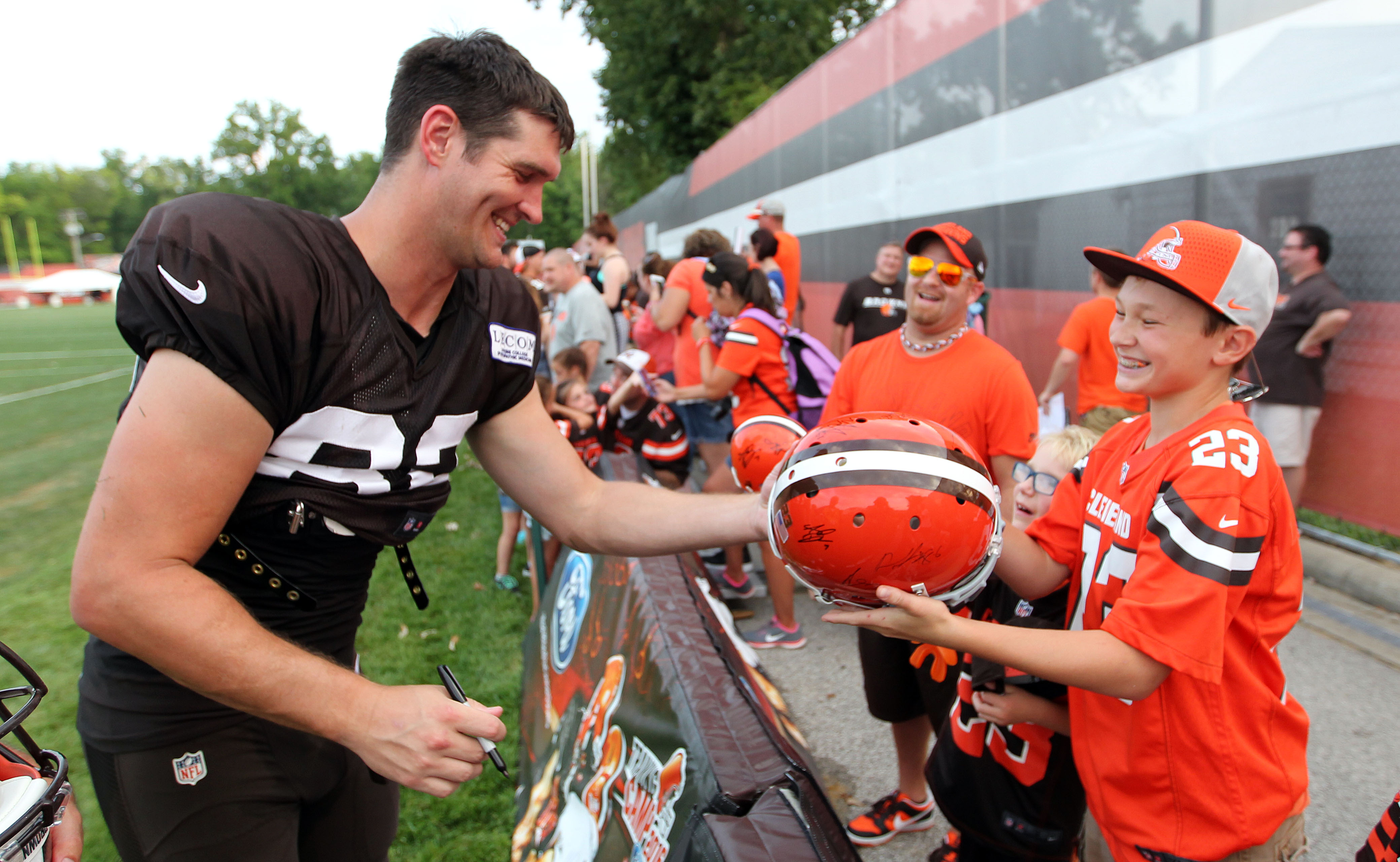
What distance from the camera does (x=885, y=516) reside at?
5.41 feet

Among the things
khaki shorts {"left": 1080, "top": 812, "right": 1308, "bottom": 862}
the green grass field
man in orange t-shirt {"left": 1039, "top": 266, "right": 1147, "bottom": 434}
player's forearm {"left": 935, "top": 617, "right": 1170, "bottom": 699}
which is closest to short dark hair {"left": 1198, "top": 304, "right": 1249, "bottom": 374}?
player's forearm {"left": 935, "top": 617, "right": 1170, "bottom": 699}

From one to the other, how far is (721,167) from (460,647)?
1670cm

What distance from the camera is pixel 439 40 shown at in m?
1.88

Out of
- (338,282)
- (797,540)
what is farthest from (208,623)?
(797,540)

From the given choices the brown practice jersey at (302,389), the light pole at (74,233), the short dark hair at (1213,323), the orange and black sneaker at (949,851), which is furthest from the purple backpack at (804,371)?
the light pole at (74,233)

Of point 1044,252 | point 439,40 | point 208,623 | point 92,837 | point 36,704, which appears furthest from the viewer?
point 1044,252

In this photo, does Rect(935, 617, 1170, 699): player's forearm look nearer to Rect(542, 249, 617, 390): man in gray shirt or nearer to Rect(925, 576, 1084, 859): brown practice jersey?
Rect(925, 576, 1084, 859): brown practice jersey

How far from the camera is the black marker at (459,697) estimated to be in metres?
1.57

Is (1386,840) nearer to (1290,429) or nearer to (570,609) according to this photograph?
(570,609)

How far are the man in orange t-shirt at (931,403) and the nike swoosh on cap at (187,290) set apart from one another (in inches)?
99.3

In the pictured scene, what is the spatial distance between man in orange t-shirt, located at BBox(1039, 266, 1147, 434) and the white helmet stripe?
4.09 meters

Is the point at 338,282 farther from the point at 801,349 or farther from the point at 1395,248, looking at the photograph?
the point at 1395,248

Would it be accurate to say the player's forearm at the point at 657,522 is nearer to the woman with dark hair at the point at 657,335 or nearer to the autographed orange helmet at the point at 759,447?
the autographed orange helmet at the point at 759,447

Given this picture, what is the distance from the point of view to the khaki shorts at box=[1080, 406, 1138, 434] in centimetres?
321
